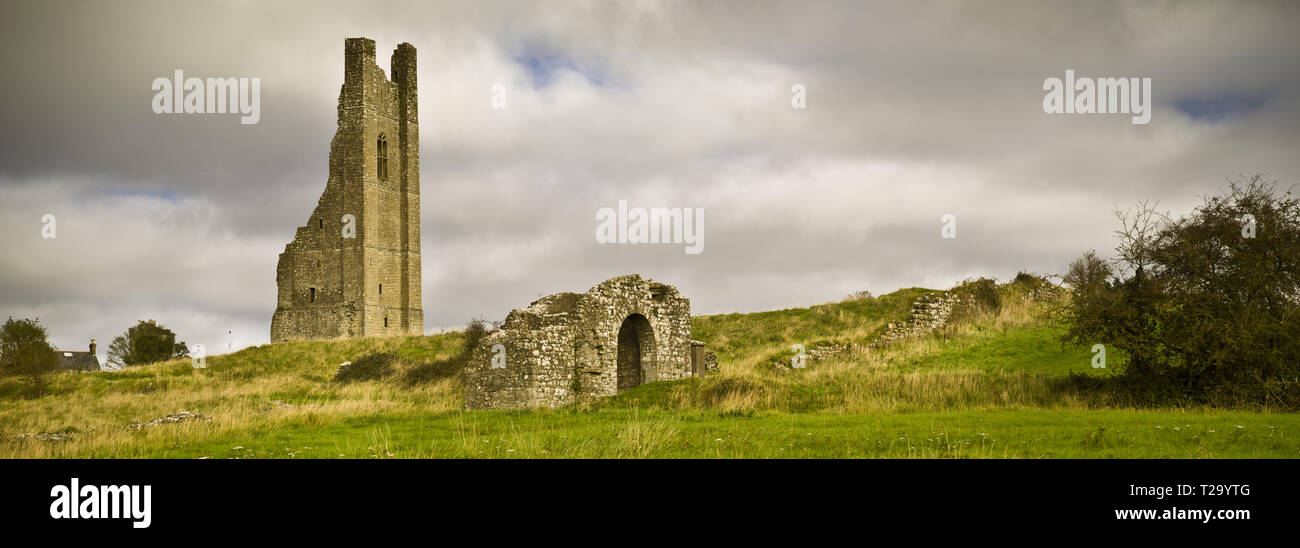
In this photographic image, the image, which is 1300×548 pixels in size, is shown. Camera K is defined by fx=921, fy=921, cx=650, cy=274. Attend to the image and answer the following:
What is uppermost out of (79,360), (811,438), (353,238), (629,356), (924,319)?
(353,238)

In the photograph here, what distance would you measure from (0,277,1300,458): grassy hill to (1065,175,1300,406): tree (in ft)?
5.08

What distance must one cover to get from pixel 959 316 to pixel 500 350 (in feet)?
68.5

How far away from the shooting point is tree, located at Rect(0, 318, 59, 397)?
37625 mm

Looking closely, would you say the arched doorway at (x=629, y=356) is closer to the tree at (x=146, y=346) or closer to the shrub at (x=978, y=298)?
the shrub at (x=978, y=298)

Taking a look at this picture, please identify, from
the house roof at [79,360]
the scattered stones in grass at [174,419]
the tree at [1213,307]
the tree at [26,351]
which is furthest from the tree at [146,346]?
the tree at [1213,307]

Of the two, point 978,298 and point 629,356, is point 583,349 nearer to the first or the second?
point 629,356

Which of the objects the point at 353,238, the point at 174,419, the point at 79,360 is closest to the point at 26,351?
the point at 174,419

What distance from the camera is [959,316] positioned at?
3697 centimetres

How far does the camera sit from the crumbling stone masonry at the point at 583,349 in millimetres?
23734

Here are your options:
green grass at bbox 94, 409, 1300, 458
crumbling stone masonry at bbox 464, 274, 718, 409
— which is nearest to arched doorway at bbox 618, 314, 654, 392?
crumbling stone masonry at bbox 464, 274, 718, 409

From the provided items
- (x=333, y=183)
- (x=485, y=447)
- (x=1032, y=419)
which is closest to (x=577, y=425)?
(x=485, y=447)

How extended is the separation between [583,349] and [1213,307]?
14998 millimetres

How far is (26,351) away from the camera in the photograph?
127ft

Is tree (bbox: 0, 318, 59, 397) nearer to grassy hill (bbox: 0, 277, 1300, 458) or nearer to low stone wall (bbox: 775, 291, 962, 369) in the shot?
grassy hill (bbox: 0, 277, 1300, 458)
